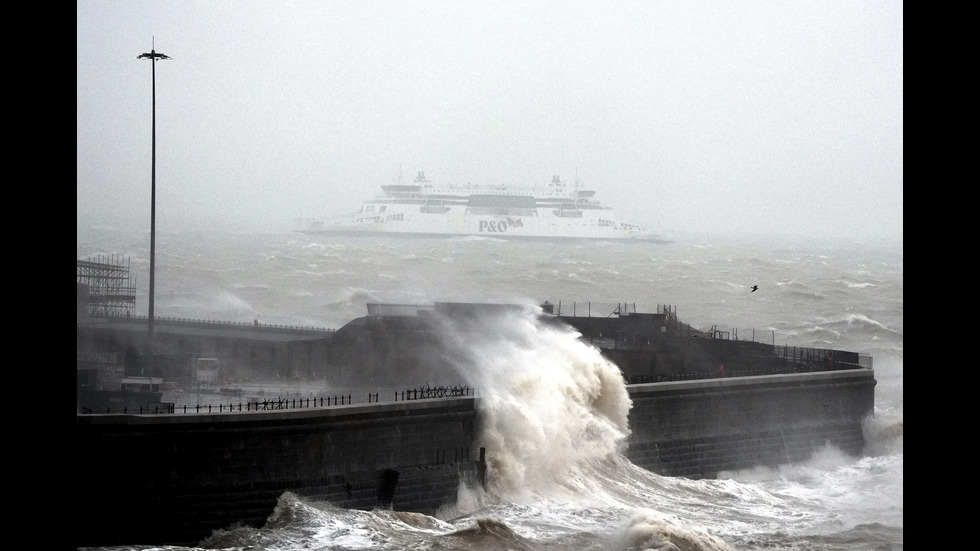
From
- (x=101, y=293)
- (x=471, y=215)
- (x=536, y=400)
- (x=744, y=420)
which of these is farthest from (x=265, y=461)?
(x=471, y=215)

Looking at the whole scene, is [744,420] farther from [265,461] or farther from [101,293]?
[101,293]

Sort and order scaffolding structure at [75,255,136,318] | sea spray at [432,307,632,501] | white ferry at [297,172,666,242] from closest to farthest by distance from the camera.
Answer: sea spray at [432,307,632,501]
scaffolding structure at [75,255,136,318]
white ferry at [297,172,666,242]

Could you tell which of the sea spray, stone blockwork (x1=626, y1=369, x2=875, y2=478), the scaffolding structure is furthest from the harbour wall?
the scaffolding structure

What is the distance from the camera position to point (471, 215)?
117 m

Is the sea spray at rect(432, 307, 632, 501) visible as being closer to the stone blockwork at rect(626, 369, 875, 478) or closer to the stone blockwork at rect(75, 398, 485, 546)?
the stone blockwork at rect(626, 369, 875, 478)

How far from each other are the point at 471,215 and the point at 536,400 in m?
93.1

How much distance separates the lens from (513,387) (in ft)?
79.2

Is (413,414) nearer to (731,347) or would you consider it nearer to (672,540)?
(672,540)

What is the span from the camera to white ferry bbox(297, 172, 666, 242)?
11531 centimetres

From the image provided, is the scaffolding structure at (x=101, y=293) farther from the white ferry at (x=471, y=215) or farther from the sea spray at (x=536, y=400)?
the white ferry at (x=471, y=215)

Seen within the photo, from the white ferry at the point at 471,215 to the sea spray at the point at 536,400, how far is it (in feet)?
284

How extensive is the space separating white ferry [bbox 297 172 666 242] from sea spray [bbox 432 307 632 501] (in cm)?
8643

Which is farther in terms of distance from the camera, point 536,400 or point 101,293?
point 101,293
